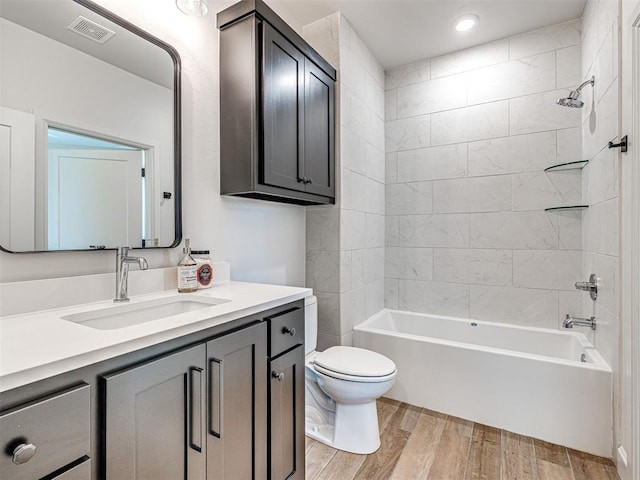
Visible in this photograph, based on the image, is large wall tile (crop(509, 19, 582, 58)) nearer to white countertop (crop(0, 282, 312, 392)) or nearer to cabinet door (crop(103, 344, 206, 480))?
white countertop (crop(0, 282, 312, 392))

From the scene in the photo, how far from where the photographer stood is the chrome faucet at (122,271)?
1187 mm

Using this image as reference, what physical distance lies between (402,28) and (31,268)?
2631mm

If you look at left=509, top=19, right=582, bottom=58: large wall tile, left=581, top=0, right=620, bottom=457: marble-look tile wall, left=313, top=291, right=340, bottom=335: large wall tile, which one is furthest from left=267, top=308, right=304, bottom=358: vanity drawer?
left=509, top=19, right=582, bottom=58: large wall tile

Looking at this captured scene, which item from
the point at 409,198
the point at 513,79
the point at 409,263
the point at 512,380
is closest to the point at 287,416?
the point at 512,380

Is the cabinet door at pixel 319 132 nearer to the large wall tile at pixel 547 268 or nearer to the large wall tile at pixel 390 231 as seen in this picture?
the large wall tile at pixel 390 231

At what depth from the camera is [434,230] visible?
284cm

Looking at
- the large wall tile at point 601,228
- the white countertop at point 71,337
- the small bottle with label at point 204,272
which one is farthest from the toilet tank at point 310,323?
the large wall tile at point 601,228

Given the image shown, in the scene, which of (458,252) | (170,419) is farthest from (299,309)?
(458,252)

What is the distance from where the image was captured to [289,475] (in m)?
1.34

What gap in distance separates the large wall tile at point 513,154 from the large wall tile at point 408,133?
1.31 feet

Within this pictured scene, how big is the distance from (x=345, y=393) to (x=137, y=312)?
113 cm

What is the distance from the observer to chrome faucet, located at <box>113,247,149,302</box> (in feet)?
3.89

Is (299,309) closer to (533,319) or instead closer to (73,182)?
(73,182)

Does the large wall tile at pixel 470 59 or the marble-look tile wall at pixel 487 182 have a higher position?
the large wall tile at pixel 470 59
